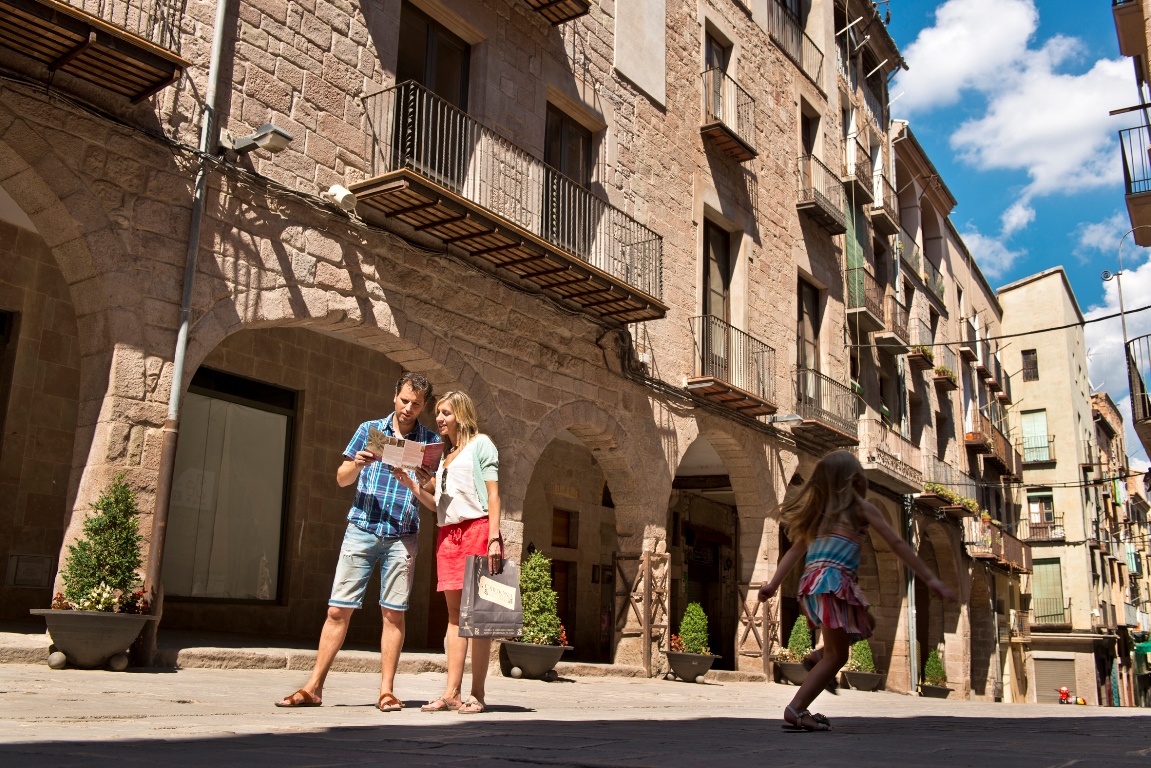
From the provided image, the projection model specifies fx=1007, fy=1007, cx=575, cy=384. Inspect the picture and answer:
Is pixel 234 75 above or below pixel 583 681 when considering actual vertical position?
above

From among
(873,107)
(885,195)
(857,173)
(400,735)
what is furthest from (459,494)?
(873,107)

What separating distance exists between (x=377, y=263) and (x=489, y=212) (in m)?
1.14

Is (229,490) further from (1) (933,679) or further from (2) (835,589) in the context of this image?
(1) (933,679)

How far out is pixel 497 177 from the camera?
412 inches

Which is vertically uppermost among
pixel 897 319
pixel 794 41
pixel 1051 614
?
pixel 794 41

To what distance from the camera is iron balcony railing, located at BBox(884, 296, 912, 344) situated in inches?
866

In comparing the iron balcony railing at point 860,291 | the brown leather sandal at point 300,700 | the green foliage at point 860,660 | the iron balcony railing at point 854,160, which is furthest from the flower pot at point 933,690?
the brown leather sandal at point 300,700

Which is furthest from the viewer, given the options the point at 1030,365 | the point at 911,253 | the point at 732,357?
the point at 1030,365

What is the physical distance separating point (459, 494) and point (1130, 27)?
47.5 feet

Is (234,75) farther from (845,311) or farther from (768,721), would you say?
(845,311)

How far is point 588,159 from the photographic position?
1277 cm

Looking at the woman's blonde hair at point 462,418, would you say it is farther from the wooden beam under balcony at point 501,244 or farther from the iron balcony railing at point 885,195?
the iron balcony railing at point 885,195

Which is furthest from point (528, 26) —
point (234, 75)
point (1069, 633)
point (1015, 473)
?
point (1069, 633)

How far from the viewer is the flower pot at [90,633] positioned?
6223 millimetres
